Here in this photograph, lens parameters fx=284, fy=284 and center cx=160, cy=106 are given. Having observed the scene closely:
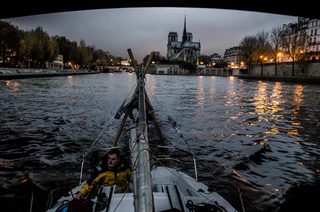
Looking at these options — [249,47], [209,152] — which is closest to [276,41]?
[249,47]

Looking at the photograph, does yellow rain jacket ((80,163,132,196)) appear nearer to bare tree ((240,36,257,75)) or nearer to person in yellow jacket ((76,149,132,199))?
person in yellow jacket ((76,149,132,199))

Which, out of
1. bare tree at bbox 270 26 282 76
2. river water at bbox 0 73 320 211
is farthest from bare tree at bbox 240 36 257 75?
river water at bbox 0 73 320 211

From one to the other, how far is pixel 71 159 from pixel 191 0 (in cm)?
1193

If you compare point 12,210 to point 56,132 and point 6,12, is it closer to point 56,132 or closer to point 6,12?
point 56,132

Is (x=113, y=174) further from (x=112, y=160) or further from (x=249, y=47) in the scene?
(x=249, y=47)

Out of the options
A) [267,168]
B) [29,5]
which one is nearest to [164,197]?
[267,168]

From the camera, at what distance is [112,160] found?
20.2 feet

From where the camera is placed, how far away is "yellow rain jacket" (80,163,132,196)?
19.6 feet

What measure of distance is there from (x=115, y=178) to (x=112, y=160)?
0.39 metres

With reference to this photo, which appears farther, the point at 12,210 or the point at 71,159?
the point at 71,159

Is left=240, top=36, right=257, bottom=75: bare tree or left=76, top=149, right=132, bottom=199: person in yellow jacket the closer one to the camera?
left=76, top=149, right=132, bottom=199: person in yellow jacket

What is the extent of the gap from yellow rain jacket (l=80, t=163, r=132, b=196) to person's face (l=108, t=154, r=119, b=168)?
117 millimetres

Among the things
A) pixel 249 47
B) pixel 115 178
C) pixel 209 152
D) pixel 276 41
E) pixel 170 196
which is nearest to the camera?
pixel 170 196

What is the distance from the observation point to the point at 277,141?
48.4ft
